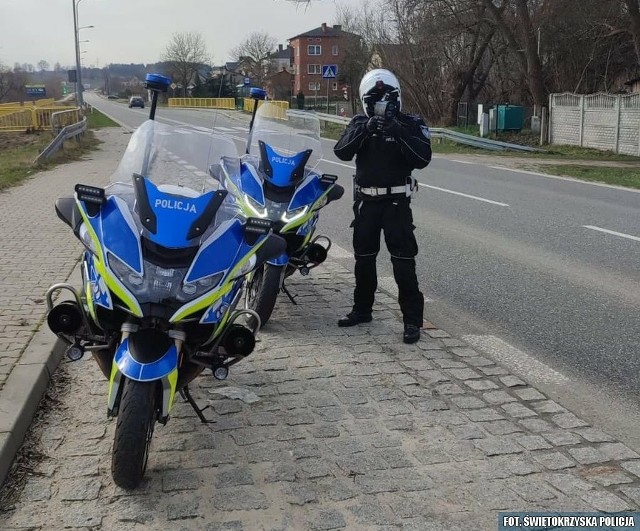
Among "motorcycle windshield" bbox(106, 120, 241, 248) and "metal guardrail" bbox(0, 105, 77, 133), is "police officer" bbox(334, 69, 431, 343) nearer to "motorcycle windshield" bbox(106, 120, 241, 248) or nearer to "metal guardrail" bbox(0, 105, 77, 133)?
"motorcycle windshield" bbox(106, 120, 241, 248)

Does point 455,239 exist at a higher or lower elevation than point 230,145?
lower

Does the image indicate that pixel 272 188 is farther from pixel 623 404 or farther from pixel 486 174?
pixel 486 174

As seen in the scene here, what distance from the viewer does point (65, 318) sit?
3523mm

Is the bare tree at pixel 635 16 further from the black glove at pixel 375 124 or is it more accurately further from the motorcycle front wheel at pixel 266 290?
the motorcycle front wheel at pixel 266 290

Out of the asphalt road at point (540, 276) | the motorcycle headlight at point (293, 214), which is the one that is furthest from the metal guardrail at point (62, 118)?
the motorcycle headlight at point (293, 214)

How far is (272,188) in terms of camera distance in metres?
5.54

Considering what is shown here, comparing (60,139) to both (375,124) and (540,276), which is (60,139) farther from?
(375,124)

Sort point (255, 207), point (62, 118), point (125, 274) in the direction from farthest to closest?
point (62, 118) < point (255, 207) < point (125, 274)

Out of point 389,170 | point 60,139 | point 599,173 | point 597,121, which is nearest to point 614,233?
point 389,170

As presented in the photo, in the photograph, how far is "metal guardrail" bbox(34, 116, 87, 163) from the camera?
59.9ft

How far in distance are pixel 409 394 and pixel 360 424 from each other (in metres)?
0.51

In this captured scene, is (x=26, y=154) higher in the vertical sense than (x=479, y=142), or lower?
lower

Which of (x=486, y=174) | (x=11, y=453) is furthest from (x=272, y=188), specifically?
(x=486, y=174)

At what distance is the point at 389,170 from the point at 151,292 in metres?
2.50
